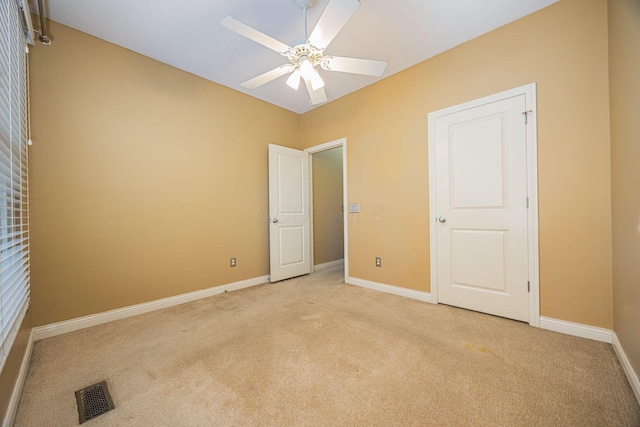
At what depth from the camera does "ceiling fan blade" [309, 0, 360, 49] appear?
55.8 inches

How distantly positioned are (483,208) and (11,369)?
3.48m

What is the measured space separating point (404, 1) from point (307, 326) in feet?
9.21

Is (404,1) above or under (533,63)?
above

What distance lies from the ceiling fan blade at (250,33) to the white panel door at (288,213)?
1895mm

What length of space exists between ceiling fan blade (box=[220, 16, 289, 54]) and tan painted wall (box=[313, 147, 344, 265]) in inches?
101

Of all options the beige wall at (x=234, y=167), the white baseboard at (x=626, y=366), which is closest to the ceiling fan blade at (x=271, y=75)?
the beige wall at (x=234, y=167)

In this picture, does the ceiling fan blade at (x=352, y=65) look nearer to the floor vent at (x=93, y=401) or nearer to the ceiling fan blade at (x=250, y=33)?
the ceiling fan blade at (x=250, y=33)

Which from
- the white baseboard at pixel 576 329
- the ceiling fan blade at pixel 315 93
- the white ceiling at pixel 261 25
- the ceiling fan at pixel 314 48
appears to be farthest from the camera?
the ceiling fan blade at pixel 315 93

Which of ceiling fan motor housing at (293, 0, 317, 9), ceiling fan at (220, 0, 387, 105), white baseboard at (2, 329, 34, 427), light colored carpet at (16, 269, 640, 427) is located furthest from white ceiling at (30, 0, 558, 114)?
light colored carpet at (16, 269, 640, 427)

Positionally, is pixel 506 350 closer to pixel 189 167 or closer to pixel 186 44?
pixel 189 167

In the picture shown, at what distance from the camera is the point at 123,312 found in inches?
96.1

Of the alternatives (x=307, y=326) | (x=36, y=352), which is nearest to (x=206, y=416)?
(x=307, y=326)

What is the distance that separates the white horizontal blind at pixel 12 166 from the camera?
1.28 metres

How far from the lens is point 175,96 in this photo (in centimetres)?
285
